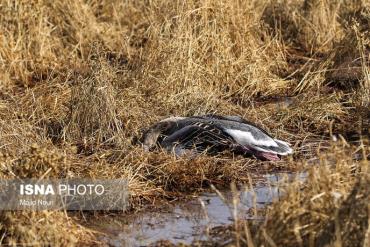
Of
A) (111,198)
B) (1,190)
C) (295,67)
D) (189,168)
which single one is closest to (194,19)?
(295,67)

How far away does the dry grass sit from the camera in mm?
6852

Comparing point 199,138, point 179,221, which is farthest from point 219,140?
point 179,221

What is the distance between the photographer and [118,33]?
442 inches

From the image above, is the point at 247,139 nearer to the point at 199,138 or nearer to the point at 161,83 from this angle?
the point at 199,138

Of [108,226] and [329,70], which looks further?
[329,70]

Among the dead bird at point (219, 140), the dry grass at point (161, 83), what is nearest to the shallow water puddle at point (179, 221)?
the dry grass at point (161, 83)

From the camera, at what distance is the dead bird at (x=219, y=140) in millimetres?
7621

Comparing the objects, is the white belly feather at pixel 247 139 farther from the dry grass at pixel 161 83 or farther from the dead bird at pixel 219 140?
the dry grass at pixel 161 83

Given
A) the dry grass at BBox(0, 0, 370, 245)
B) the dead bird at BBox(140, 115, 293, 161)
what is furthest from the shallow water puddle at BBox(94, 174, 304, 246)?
the dead bird at BBox(140, 115, 293, 161)

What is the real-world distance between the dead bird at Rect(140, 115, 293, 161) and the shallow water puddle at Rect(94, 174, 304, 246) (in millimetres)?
797

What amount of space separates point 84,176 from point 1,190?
896mm

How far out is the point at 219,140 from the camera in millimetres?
7676

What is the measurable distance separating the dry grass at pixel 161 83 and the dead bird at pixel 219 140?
4.9 inches

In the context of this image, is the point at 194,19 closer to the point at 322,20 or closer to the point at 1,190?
the point at 322,20
